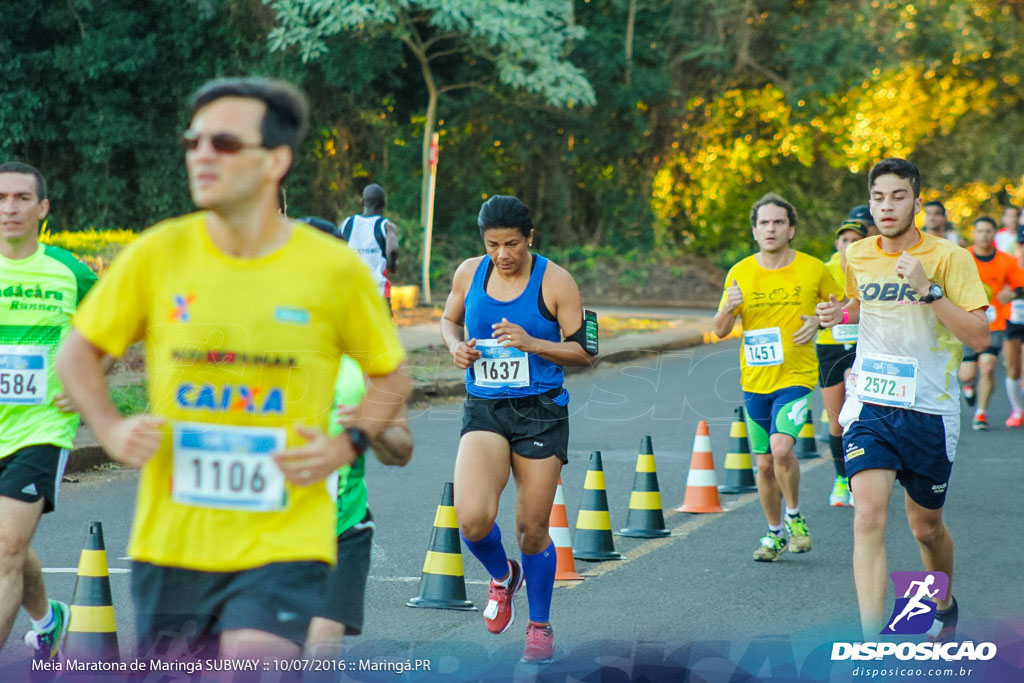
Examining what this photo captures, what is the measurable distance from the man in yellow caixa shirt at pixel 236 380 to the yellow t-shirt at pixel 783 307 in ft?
16.5

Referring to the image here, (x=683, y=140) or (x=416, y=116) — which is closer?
(x=416, y=116)

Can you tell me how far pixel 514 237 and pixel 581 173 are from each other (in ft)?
88.7

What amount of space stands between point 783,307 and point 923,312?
2.31 meters

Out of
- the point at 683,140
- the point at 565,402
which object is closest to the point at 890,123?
the point at 683,140

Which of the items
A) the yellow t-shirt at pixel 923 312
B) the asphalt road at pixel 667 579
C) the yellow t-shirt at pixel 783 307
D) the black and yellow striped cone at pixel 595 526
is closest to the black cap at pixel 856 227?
the yellow t-shirt at pixel 783 307

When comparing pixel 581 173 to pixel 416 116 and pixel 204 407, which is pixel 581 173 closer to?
pixel 416 116

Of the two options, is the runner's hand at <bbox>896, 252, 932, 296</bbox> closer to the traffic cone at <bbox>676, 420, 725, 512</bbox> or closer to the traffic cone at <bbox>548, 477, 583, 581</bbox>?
the traffic cone at <bbox>548, 477, 583, 581</bbox>

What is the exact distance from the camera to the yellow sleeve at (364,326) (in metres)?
3.40

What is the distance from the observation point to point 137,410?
38.0 ft

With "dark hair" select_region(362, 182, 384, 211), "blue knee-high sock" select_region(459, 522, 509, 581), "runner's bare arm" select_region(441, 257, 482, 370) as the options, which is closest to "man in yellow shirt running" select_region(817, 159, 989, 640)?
"blue knee-high sock" select_region(459, 522, 509, 581)

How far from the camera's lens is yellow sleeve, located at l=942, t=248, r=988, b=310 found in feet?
18.8

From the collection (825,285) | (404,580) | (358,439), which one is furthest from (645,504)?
(358,439)

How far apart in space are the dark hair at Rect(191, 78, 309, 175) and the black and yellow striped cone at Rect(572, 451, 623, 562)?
186 inches

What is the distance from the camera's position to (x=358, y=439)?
3439mm
